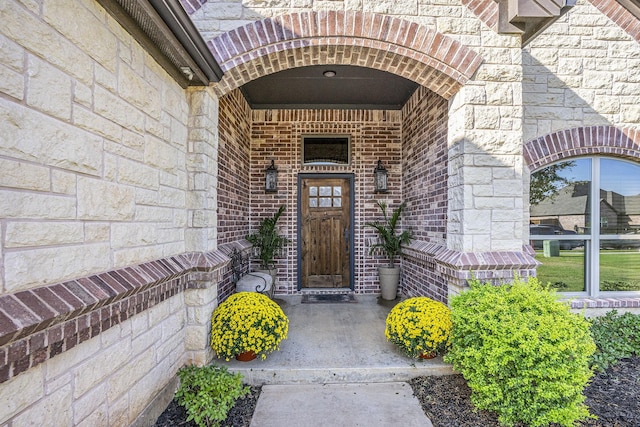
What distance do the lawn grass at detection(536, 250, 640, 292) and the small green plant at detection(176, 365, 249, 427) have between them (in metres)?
3.89

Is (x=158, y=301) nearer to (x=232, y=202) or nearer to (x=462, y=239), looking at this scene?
(x=232, y=202)

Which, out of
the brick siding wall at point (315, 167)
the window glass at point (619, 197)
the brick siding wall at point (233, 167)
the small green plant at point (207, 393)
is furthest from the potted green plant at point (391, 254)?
the small green plant at point (207, 393)

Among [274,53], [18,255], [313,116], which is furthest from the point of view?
[313,116]

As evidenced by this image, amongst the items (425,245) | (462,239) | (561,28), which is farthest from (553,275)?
(561,28)

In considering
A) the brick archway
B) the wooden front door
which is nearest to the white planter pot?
the wooden front door

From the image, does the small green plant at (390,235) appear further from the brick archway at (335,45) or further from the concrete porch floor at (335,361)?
the brick archway at (335,45)

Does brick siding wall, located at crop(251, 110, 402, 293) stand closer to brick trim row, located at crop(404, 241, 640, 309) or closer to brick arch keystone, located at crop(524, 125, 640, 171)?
brick arch keystone, located at crop(524, 125, 640, 171)

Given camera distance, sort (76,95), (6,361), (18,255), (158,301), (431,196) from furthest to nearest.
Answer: (431,196), (158,301), (76,95), (18,255), (6,361)

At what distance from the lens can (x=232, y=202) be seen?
426cm

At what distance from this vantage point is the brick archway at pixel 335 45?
2836 millimetres

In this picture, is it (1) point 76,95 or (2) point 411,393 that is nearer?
(1) point 76,95

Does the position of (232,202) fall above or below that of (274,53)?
below

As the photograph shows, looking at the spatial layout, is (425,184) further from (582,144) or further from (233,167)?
(233,167)

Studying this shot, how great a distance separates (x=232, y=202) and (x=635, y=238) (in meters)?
5.25
